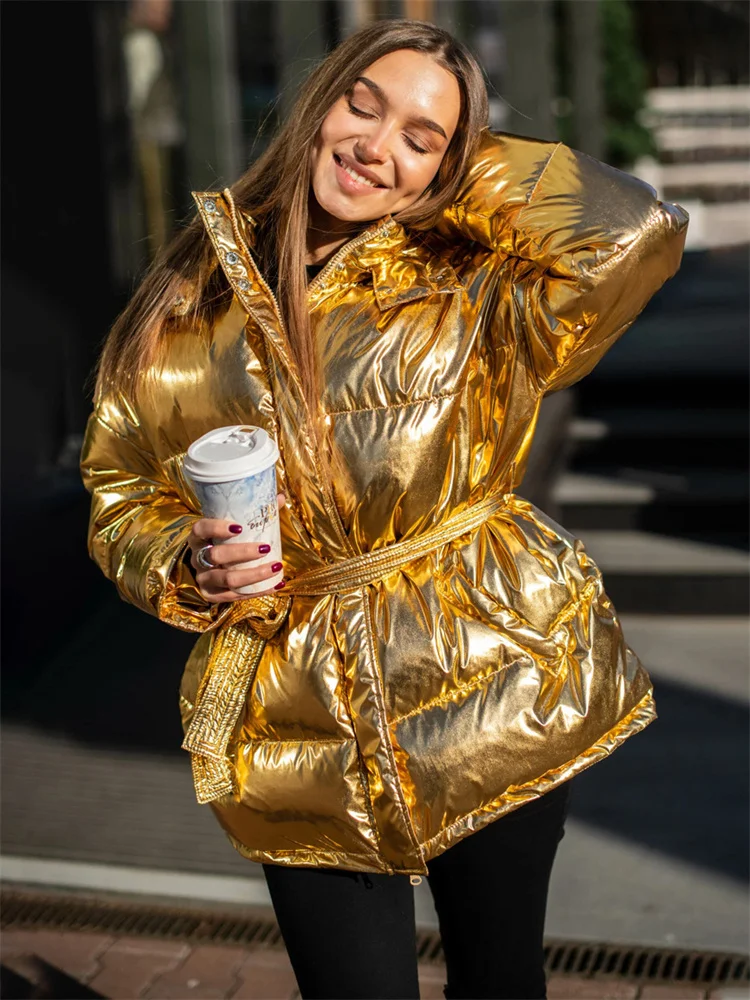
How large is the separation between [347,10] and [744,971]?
24.1 feet

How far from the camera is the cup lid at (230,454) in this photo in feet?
5.61

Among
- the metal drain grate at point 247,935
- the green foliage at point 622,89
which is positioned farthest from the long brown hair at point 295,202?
the green foliage at point 622,89

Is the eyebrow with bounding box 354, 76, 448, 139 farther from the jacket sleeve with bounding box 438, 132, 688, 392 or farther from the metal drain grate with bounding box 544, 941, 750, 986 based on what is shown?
the metal drain grate with bounding box 544, 941, 750, 986

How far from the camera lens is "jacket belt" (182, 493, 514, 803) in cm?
196

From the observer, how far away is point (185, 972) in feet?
11.0

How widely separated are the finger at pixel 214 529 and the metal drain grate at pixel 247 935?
193 centimetres

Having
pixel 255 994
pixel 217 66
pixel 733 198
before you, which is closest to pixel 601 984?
pixel 255 994

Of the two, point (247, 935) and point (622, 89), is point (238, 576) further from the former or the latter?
point (622, 89)

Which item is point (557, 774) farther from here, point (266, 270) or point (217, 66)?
point (217, 66)

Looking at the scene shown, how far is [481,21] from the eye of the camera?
949 centimetres

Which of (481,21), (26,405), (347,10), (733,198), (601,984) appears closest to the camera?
(601,984)

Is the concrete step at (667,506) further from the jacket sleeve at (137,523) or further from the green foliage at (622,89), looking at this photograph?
the green foliage at (622,89)

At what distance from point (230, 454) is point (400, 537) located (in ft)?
1.19

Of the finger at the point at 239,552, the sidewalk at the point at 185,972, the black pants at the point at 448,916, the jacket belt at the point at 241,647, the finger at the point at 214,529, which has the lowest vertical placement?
the sidewalk at the point at 185,972
